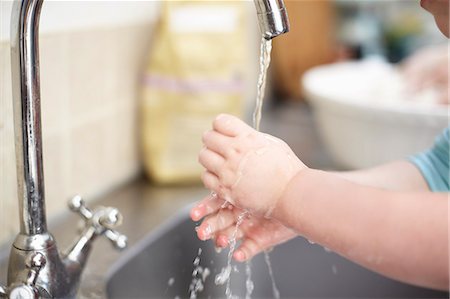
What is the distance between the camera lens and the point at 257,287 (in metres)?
0.95

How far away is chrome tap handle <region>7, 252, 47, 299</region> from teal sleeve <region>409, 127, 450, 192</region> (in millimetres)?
453

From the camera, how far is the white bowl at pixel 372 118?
1.00m

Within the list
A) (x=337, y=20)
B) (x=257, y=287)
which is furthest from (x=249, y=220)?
(x=337, y=20)

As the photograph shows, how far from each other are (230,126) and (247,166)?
52 millimetres

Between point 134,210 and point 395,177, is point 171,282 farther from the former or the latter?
point 395,177

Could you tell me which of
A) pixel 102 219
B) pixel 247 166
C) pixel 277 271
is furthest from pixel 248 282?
pixel 247 166

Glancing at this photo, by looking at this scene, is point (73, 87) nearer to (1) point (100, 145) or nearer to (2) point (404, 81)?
(1) point (100, 145)

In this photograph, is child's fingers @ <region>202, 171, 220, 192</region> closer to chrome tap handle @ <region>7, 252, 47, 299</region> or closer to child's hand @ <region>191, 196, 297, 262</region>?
child's hand @ <region>191, 196, 297, 262</region>

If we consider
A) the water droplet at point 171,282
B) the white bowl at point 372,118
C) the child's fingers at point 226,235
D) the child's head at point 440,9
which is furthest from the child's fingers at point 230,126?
the white bowl at point 372,118

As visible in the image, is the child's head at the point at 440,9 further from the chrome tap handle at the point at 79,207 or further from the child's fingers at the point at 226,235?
the chrome tap handle at the point at 79,207

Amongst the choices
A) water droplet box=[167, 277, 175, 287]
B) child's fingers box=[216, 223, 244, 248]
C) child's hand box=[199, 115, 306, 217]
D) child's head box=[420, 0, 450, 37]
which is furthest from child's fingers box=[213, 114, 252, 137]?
water droplet box=[167, 277, 175, 287]

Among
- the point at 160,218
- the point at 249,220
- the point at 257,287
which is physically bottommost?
the point at 257,287

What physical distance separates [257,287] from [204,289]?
10 cm

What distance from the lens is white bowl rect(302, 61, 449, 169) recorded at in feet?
3.29
